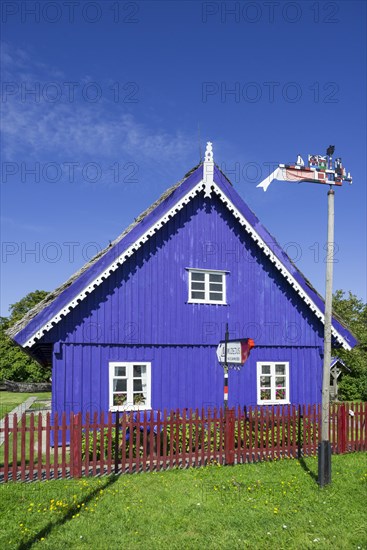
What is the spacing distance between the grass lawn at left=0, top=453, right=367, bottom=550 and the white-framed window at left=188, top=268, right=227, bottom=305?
6.36 metres

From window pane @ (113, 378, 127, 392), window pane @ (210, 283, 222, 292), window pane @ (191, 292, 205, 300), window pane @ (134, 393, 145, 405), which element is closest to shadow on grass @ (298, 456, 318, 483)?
window pane @ (134, 393, 145, 405)

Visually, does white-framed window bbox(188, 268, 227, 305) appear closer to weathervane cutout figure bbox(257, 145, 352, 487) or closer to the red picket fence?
the red picket fence

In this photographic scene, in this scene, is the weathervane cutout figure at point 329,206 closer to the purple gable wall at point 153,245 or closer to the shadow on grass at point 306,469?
the shadow on grass at point 306,469

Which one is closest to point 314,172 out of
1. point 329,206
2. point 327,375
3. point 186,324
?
point 329,206

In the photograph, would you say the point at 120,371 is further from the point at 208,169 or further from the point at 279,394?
the point at 208,169

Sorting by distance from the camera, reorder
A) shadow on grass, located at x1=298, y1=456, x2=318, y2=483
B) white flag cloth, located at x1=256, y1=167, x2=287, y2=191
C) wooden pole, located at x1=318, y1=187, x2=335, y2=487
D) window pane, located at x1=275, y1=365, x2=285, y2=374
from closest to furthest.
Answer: wooden pole, located at x1=318, y1=187, x2=335, y2=487
white flag cloth, located at x1=256, y1=167, x2=287, y2=191
shadow on grass, located at x1=298, y1=456, x2=318, y2=483
window pane, located at x1=275, y1=365, x2=285, y2=374

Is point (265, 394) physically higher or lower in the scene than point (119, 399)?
lower

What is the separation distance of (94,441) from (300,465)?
17.5 feet

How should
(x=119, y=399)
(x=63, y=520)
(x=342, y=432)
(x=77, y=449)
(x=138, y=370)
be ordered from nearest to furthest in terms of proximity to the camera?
(x=63, y=520), (x=77, y=449), (x=342, y=432), (x=119, y=399), (x=138, y=370)

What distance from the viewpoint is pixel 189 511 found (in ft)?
27.5

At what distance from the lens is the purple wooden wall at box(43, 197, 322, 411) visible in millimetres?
14273

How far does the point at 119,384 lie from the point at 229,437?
14.5 feet

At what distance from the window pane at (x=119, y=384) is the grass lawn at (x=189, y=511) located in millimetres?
4274

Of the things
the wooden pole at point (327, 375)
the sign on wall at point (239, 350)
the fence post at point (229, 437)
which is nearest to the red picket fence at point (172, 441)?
A: the fence post at point (229, 437)
